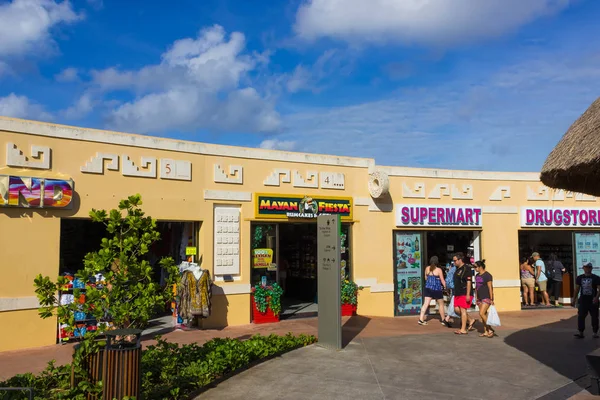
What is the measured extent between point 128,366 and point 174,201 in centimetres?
656

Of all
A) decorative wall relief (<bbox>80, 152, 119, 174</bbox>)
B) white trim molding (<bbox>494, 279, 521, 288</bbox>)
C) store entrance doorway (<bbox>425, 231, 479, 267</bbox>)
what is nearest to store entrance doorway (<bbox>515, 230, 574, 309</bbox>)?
white trim molding (<bbox>494, 279, 521, 288</bbox>)

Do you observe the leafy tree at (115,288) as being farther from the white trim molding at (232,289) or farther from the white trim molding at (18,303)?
the white trim molding at (232,289)

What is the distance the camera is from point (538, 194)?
1672cm

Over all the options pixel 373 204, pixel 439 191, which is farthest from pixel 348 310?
pixel 439 191

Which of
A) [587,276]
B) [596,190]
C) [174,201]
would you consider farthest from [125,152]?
[587,276]

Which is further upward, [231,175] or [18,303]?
[231,175]

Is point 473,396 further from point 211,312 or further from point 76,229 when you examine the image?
point 76,229

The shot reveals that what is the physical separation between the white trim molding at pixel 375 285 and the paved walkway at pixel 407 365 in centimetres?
193

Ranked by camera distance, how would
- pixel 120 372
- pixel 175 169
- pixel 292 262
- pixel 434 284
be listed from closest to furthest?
1. pixel 120 372
2. pixel 175 169
3. pixel 434 284
4. pixel 292 262

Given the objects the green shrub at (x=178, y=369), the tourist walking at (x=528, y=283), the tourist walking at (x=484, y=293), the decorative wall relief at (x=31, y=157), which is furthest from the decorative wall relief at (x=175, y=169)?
the tourist walking at (x=528, y=283)

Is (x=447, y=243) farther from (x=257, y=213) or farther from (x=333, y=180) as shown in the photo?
(x=257, y=213)

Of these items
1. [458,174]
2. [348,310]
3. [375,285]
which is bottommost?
[348,310]

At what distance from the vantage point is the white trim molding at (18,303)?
32.5 feet

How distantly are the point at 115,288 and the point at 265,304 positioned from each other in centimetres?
682
